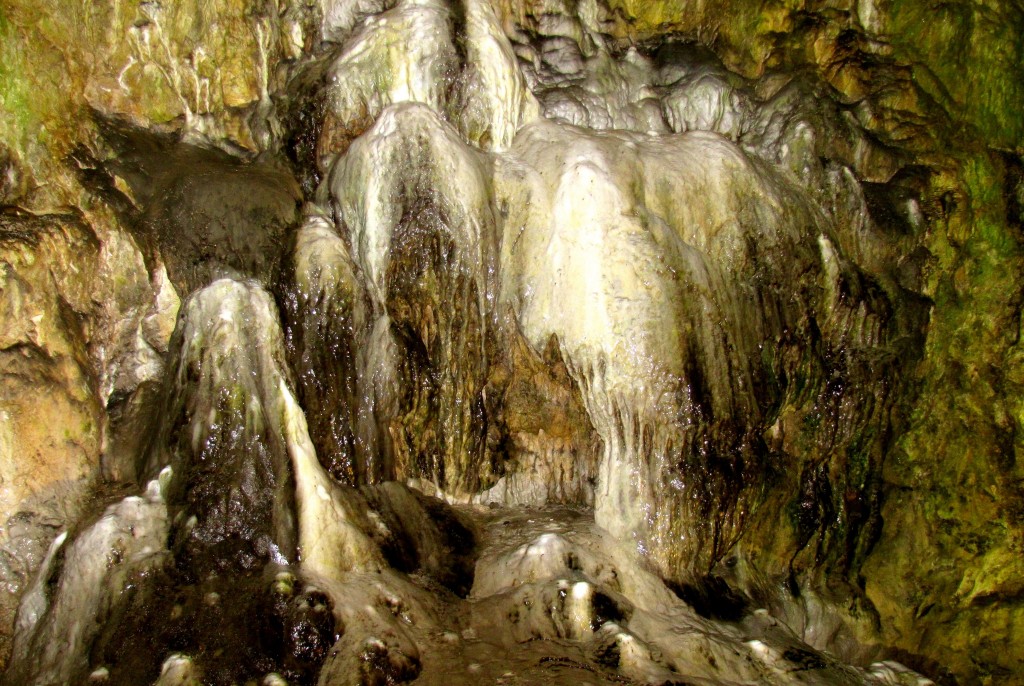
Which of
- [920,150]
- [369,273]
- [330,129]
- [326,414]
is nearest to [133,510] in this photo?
[326,414]

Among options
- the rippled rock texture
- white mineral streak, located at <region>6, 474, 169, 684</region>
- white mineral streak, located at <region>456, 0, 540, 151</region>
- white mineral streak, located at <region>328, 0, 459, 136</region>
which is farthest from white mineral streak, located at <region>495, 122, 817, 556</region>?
white mineral streak, located at <region>6, 474, 169, 684</region>

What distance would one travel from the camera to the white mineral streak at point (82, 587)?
4.02 metres

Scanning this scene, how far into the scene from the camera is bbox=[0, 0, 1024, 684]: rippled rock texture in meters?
4.36

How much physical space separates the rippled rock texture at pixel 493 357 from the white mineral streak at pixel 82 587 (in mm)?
20

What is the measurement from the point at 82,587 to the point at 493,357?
276cm

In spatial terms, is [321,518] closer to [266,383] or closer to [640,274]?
[266,383]

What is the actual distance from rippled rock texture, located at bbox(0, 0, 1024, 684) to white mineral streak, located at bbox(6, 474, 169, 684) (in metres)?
0.02

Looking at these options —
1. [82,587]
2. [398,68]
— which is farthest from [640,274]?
[82,587]

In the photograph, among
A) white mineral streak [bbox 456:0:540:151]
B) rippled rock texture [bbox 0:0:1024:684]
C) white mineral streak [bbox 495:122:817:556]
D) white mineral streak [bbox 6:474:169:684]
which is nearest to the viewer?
white mineral streak [bbox 6:474:169:684]

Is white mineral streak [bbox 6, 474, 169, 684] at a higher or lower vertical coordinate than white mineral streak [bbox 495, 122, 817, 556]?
lower

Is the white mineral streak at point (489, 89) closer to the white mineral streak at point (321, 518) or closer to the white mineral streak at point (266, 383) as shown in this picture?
the white mineral streak at point (266, 383)

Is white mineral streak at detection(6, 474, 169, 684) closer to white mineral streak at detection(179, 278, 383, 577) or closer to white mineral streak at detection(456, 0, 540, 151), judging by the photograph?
white mineral streak at detection(179, 278, 383, 577)

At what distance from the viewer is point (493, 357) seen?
5645 mm

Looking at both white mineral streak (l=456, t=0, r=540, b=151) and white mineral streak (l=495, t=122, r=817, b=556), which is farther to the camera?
white mineral streak (l=456, t=0, r=540, b=151)
